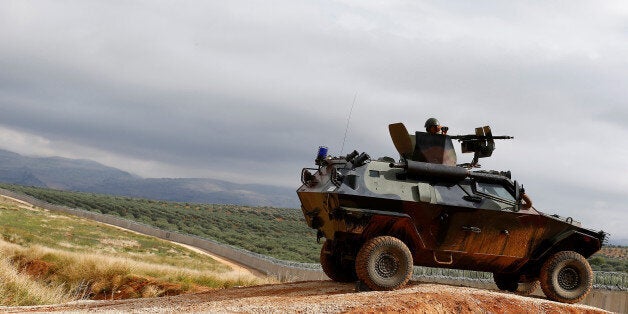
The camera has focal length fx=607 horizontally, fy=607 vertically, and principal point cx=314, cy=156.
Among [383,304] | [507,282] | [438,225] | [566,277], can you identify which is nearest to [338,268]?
[438,225]

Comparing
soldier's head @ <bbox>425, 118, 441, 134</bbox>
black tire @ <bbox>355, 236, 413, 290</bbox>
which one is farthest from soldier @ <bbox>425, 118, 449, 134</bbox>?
black tire @ <bbox>355, 236, 413, 290</bbox>

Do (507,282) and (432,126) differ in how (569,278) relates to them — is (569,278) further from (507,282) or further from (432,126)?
(432,126)

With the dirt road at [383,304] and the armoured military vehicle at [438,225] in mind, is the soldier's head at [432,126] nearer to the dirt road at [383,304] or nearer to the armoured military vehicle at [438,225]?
the armoured military vehicle at [438,225]

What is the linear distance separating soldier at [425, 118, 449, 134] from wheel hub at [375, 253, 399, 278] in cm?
329

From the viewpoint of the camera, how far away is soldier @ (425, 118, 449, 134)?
1316cm

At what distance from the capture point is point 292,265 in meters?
29.5

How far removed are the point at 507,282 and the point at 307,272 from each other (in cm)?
1336

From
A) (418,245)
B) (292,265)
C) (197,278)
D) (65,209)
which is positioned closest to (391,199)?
(418,245)

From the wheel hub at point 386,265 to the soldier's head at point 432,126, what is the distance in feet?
10.8

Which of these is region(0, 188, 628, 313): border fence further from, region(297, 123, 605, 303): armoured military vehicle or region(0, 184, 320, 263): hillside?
region(0, 184, 320, 263): hillside

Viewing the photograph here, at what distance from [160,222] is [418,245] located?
196 feet

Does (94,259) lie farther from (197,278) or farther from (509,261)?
(509,261)

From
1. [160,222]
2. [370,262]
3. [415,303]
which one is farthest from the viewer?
[160,222]

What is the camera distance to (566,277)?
12195 millimetres
